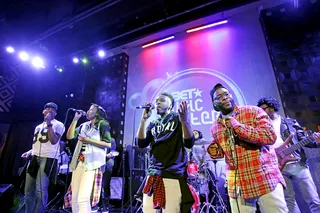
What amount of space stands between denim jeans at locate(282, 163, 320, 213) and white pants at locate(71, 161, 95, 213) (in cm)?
244

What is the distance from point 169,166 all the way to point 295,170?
196 centimetres

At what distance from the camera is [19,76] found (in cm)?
612

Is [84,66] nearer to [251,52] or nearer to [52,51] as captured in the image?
[52,51]

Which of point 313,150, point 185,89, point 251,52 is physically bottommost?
point 313,150

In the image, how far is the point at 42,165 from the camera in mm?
2604

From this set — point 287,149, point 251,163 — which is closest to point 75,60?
point 287,149

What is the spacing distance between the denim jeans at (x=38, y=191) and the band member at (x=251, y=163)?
242cm

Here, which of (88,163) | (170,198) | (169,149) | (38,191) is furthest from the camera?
(38,191)

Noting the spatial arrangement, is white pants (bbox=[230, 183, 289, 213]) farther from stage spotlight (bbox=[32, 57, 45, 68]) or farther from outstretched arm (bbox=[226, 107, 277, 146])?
stage spotlight (bbox=[32, 57, 45, 68])

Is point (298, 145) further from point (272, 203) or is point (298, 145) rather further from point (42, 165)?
point (42, 165)

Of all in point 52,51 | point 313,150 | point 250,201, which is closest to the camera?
point 250,201

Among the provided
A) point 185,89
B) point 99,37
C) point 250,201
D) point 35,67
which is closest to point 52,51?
point 35,67

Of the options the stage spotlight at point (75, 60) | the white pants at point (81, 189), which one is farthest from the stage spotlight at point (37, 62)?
the white pants at point (81, 189)

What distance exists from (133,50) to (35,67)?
3154mm
